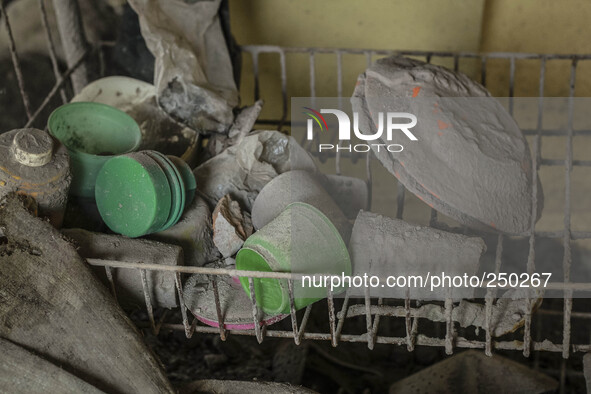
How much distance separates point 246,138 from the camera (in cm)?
167

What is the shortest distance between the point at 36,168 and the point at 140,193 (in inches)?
8.3

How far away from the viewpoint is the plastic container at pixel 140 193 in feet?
4.58

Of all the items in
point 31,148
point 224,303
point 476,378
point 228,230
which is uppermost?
point 31,148

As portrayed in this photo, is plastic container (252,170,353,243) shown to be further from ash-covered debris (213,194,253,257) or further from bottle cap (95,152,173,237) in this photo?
bottle cap (95,152,173,237)

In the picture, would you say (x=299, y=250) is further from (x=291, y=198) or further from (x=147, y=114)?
(x=147, y=114)

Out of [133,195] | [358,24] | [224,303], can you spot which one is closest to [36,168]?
[133,195]

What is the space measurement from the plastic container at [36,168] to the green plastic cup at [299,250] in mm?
406

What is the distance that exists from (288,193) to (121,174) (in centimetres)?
36

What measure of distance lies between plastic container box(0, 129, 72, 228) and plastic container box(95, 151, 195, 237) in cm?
10

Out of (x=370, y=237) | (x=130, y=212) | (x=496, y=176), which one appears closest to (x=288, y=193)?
(x=370, y=237)

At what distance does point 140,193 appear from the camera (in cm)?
140

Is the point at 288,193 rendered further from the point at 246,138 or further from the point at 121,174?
the point at 121,174

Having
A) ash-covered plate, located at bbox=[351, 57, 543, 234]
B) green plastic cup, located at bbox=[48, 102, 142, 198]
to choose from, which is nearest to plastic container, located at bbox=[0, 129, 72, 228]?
green plastic cup, located at bbox=[48, 102, 142, 198]

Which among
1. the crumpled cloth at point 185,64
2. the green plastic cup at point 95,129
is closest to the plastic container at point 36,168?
the green plastic cup at point 95,129
